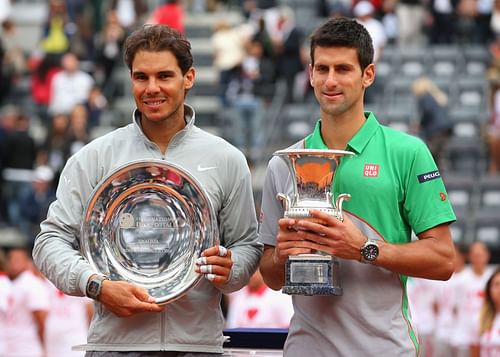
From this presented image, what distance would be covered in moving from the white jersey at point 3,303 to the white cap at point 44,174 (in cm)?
487

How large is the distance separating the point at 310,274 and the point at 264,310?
593cm

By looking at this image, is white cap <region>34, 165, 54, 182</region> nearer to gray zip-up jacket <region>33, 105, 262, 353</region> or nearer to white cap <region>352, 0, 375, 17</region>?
white cap <region>352, 0, 375, 17</region>

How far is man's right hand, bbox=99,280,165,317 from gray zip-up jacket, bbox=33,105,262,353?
0.09 metres

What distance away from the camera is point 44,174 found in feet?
55.4

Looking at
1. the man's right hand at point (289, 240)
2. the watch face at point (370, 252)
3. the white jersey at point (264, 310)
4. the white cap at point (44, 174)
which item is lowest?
the white jersey at point (264, 310)

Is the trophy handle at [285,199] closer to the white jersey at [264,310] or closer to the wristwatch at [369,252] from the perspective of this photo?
the wristwatch at [369,252]

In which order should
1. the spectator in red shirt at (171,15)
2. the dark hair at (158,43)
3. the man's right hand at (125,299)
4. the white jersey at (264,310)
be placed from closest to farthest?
the man's right hand at (125,299)
the dark hair at (158,43)
the white jersey at (264,310)
the spectator in red shirt at (171,15)

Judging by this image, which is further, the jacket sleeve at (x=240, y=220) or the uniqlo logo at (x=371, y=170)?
the jacket sleeve at (x=240, y=220)

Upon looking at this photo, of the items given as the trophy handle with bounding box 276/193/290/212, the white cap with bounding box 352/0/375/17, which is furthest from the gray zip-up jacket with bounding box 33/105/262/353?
the white cap with bounding box 352/0/375/17

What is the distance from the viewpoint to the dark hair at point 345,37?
15.5 feet

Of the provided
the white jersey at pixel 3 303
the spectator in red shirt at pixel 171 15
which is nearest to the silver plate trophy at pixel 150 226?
the white jersey at pixel 3 303

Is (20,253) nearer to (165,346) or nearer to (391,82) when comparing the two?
(165,346)

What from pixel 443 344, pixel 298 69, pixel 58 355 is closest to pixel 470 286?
pixel 443 344

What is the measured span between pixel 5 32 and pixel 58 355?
12.4 m
